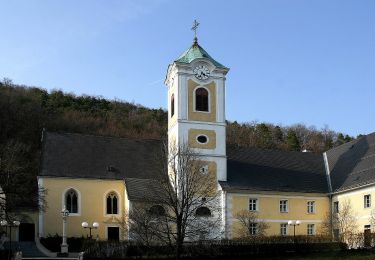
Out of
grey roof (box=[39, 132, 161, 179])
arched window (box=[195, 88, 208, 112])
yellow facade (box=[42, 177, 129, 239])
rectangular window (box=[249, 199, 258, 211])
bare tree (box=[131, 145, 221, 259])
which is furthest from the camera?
arched window (box=[195, 88, 208, 112])

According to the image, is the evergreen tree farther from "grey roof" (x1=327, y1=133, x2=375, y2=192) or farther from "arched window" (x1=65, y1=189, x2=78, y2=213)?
"arched window" (x1=65, y1=189, x2=78, y2=213)

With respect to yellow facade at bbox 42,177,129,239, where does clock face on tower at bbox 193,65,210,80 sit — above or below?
above

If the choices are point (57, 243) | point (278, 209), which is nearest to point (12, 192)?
point (57, 243)

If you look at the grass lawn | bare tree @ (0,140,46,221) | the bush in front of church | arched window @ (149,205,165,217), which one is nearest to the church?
bare tree @ (0,140,46,221)

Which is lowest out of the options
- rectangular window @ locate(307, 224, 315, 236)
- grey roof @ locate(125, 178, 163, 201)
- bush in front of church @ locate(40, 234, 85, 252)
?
bush in front of church @ locate(40, 234, 85, 252)

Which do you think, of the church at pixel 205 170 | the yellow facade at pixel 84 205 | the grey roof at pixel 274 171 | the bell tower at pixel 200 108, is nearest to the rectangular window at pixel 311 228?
the church at pixel 205 170

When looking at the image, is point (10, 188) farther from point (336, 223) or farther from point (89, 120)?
point (89, 120)

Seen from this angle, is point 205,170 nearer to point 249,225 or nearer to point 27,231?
point 249,225

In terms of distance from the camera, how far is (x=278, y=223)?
4678 centimetres

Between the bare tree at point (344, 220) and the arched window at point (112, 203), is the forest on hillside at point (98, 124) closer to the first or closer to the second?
the arched window at point (112, 203)

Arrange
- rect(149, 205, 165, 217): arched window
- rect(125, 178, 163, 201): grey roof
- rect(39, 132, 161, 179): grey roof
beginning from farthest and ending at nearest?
rect(39, 132, 161, 179): grey roof < rect(125, 178, 163, 201): grey roof < rect(149, 205, 165, 217): arched window

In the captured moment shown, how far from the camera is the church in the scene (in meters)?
45.0

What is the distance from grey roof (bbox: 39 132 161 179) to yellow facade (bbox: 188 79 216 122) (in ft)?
16.0

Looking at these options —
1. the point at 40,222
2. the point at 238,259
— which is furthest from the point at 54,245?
the point at 238,259
